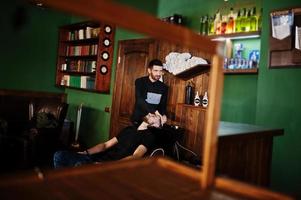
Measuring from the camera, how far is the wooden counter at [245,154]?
1.71 meters

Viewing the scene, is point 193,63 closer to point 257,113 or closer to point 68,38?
point 257,113

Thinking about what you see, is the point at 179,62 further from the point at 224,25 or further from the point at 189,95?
the point at 224,25

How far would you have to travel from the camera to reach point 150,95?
4.01 meters

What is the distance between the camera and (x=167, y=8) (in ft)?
16.0

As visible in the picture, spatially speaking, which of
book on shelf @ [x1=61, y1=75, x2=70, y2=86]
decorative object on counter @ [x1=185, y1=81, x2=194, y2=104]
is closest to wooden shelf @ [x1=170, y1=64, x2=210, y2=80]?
decorative object on counter @ [x1=185, y1=81, x2=194, y2=104]

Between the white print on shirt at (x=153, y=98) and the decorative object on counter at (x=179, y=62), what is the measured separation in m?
0.45

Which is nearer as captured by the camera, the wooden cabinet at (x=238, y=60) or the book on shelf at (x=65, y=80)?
the wooden cabinet at (x=238, y=60)

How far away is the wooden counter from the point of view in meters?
1.71

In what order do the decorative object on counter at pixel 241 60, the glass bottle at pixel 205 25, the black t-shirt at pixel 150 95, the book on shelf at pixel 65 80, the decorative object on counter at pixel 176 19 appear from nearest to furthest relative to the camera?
the decorative object on counter at pixel 241 60, the black t-shirt at pixel 150 95, the glass bottle at pixel 205 25, the decorative object on counter at pixel 176 19, the book on shelf at pixel 65 80

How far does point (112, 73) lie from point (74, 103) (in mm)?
1504

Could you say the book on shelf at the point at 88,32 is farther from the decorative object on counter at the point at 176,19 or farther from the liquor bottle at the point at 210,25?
the liquor bottle at the point at 210,25

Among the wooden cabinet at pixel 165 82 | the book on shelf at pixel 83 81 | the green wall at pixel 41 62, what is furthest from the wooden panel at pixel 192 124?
the book on shelf at pixel 83 81

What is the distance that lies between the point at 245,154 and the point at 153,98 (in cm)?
224

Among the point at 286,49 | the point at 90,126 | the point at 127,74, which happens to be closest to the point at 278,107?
the point at 286,49
